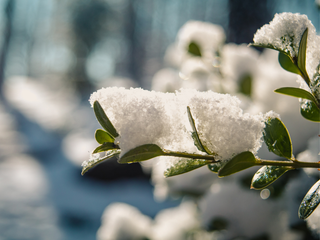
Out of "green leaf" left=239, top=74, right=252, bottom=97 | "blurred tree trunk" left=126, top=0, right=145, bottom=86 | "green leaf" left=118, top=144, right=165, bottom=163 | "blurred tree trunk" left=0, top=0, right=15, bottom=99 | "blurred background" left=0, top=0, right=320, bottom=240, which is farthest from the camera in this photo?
"blurred tree trunk" left=0, top=0, right=15, bottom=99

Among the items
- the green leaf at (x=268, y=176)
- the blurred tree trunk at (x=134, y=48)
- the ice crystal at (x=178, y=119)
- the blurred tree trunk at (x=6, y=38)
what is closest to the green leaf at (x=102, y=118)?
the ice crystal at (x=178, y=119)

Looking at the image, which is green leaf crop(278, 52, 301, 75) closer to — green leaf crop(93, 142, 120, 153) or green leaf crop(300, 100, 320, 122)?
green leaf crop(300, 100, 320, 122)

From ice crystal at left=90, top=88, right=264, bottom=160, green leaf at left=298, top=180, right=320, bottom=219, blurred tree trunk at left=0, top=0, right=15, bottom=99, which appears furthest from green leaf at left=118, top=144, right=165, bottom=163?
blurred tree trunk at left=0, top=0, right=15, bottom=99

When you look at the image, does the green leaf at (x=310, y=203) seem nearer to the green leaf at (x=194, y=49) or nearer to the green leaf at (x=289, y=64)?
the green leaf at (x=289, y=64)

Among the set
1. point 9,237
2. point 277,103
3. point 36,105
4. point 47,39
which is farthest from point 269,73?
point 47,39

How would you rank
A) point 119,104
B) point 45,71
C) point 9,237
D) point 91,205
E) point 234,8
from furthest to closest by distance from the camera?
point 45,71
point 91,205
point 9,237
point 234,8
point 119,104

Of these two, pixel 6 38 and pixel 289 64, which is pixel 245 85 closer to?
pixel 289 64

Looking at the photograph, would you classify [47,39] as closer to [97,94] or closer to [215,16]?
[215,16]
